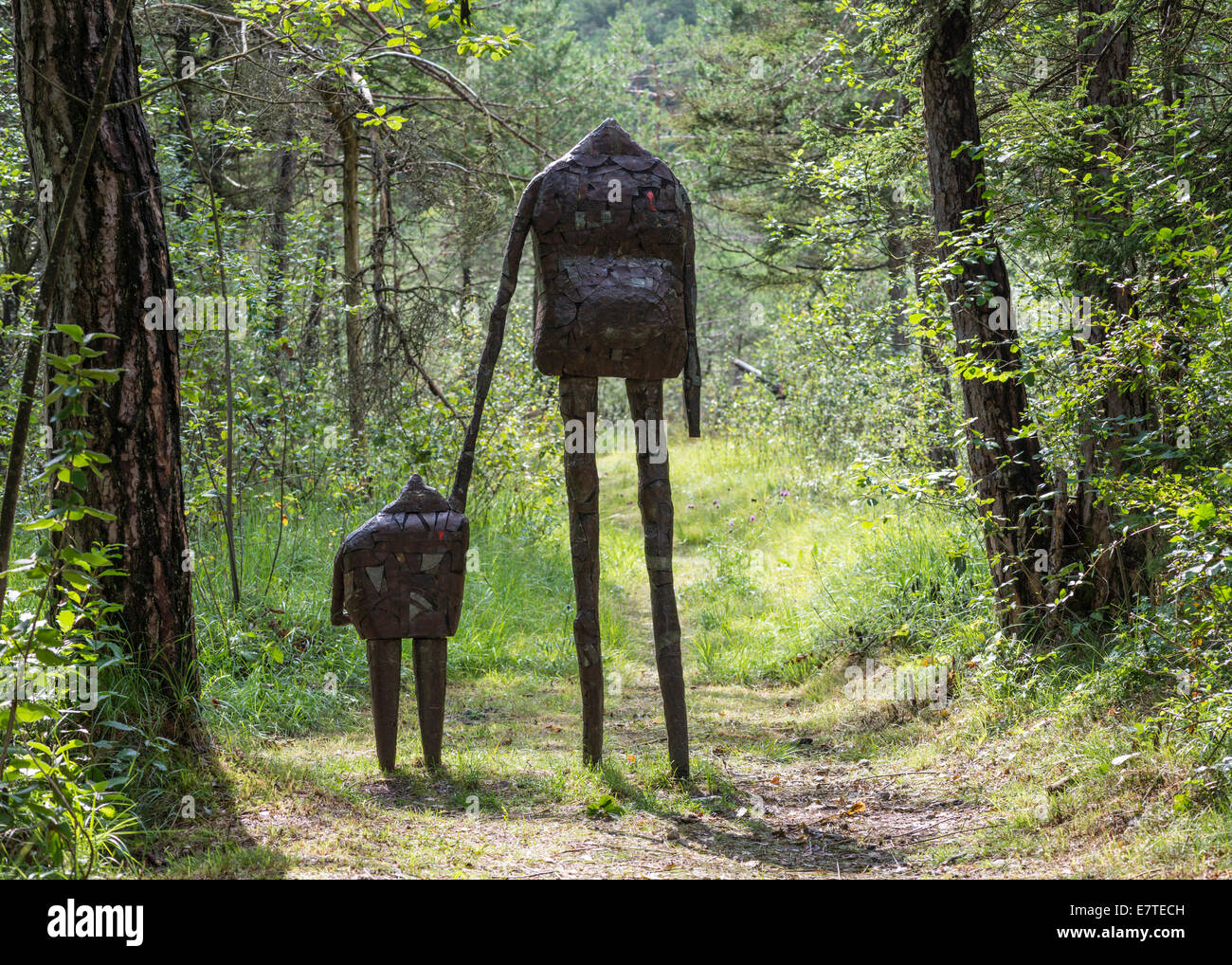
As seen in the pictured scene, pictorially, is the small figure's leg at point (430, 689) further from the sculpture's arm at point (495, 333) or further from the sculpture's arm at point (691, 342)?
the sculpture's arm at point (691, 342)

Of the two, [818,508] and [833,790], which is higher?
[818,508]

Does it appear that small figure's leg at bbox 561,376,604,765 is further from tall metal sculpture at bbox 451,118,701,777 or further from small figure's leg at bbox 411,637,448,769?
small figure's leg at bbox 411,637,448,769

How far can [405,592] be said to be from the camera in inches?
174

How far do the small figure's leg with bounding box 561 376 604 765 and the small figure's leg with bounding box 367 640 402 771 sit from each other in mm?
857

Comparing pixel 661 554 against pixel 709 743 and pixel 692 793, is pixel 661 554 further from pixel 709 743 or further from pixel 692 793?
pixel 709 743

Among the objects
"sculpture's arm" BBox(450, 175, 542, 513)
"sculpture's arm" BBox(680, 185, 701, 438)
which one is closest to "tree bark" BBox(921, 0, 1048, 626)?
"sculpture's arm" BBox(680, 185, 701, 438)

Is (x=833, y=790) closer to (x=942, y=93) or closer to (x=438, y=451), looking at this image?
(x=942, y=93)

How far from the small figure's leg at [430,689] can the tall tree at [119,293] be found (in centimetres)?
102

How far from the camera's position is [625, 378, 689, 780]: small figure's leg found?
443 centimetres

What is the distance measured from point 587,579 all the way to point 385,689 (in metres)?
1.06

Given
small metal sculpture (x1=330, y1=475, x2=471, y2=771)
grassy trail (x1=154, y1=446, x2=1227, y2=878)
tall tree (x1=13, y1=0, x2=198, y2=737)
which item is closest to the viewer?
grassy trail (x1=154, y1=446, x2=1227, y2=878)

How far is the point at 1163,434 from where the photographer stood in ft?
13.9

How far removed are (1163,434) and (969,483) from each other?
153 cm
